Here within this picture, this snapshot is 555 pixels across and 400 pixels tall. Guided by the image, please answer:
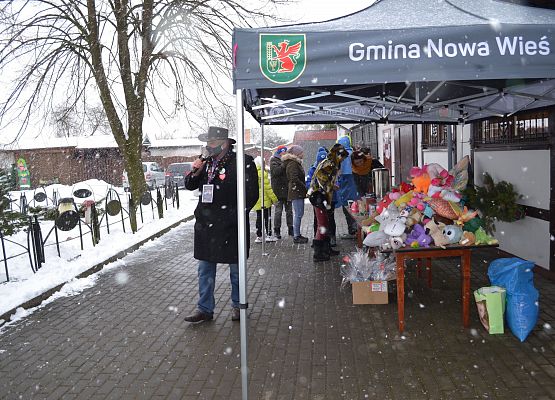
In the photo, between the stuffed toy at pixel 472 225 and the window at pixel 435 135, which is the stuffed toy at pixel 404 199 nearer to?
the stuffed toy at pixel 472 225

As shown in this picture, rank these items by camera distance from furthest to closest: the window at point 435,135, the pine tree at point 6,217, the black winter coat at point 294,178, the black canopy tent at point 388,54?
the window at point 435,135 < the black winter coat at point 294,178 < the pine tree at point 6,217 < the black canopy tent at point 388,54

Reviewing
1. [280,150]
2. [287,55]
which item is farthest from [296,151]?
[287,55]

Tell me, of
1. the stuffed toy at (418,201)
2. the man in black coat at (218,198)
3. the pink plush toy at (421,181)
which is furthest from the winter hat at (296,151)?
the stuffed toy at (418,201)

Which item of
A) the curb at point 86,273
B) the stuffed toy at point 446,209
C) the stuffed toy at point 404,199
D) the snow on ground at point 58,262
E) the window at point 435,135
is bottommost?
the curb at point 86,273

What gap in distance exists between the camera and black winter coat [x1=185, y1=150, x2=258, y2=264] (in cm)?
504

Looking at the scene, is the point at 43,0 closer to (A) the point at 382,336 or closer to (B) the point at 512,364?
(A) the point at 382,336

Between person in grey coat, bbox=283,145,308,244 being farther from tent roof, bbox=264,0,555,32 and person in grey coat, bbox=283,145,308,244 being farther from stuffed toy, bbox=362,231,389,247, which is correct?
tent roof, bbox=264,0,555,32

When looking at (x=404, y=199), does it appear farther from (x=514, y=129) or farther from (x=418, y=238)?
(x=514, y=129)

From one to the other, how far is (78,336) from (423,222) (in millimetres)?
3687

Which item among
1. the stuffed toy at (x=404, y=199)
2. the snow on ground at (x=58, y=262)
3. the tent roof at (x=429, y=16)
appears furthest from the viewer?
the snow on ground at (x=58, y=262)

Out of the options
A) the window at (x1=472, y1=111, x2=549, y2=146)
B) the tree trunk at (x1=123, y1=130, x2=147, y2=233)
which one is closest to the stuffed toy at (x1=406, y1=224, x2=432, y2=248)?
the window at (x1=472, y1=111, x2=549, y2=146)

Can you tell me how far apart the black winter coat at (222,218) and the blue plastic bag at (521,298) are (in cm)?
255

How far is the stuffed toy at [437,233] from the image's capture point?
4594 millimetres

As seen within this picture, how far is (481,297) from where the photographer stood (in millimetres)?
4523
